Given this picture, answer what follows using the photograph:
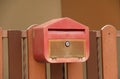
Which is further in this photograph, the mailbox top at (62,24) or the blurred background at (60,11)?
the blurred background at (60,11)

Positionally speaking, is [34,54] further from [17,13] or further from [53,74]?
[17,13]

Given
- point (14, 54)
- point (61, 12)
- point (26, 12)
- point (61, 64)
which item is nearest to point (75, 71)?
point (61, 64)

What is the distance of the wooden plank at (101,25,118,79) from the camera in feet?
5.69

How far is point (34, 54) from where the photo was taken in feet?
5.06

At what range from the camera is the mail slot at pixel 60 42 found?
4.84ft

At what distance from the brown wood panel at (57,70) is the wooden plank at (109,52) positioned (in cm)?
26

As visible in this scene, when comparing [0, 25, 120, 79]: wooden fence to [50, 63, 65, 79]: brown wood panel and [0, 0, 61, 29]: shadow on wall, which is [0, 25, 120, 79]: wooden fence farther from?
[0, 0, 61, 29]: shadow on wall

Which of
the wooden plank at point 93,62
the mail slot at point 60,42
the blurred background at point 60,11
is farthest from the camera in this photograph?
the blurred background at point 60,11

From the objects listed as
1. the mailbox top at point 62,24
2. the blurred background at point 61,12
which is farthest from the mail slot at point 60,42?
the blurred background at point 61,12

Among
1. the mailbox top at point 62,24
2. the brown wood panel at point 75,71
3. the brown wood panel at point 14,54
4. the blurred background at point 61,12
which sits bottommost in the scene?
the brown wood panel at point 75,71

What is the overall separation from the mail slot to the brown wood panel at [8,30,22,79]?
0.08 m

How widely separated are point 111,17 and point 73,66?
152 centimetres

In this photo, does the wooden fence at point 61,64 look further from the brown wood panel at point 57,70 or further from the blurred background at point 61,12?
the blurred background at point 61,12

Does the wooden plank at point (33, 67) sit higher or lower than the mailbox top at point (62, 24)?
lower
